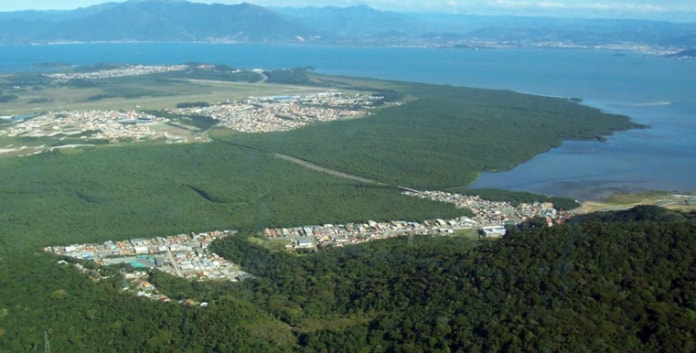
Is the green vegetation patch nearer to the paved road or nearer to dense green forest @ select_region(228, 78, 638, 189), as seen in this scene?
dense green forest @ select_region(228, 78, 638, 189)

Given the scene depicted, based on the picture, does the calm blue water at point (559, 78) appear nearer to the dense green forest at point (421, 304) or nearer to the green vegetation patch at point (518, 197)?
the green vegetation patch at point (518, 197)

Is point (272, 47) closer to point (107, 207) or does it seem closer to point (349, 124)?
point (349, 124)

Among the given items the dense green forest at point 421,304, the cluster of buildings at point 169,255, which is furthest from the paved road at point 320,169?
the dense green forest at point 421,304

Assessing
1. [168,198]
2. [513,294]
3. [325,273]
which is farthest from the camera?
[168,198]

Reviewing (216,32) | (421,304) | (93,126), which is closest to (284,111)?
(93,126)

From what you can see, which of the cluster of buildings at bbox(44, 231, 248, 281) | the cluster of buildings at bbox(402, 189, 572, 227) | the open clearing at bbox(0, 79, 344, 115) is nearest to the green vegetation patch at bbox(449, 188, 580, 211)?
the cluster of buildings at bbox(402, 189, 572, 227)

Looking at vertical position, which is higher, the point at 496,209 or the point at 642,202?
the point at 642,202

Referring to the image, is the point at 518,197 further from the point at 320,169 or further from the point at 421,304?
the point at 421,304
